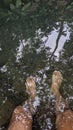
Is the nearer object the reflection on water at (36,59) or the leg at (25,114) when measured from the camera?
the leg at (25,114)

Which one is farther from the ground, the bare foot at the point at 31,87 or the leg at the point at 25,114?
the bare foot at the point at 31,87

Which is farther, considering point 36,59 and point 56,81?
point 36,59

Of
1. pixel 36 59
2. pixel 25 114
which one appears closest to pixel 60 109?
pixel 25 114

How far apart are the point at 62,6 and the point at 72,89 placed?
193cm

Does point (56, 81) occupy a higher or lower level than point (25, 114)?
higher

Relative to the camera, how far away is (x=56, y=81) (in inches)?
125

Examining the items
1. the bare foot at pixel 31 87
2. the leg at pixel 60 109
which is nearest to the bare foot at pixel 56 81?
the leg at pixel 60 109

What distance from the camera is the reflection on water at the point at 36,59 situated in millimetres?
3021

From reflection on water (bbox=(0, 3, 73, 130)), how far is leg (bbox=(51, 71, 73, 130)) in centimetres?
10

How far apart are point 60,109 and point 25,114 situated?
1.05ft

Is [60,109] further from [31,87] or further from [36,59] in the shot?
[36,59]

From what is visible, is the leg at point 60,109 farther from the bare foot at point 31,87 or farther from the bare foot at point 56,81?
the bare foot at point 31,87

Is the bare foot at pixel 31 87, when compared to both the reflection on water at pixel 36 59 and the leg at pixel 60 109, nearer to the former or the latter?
the reflection on water at pixel 36 59

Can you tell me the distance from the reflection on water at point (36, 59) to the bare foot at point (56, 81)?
3.2 inches
